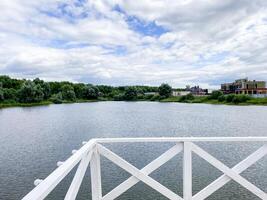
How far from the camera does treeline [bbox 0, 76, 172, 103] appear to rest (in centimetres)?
5181

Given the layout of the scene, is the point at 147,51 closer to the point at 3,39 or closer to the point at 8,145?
the point at 3,39

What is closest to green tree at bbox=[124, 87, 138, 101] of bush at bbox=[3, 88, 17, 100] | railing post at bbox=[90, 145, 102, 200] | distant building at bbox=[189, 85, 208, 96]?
distant building at bbox=[189, 85, 208, 96]

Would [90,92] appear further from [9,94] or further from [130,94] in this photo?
[9,94]

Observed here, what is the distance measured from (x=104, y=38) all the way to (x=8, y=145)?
20.0 m

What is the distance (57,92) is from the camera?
2717 inches

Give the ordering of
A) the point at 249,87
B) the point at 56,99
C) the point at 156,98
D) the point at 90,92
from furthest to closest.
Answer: the point at 156,98
the point at 90,92
the point at 249,87
the point at 56,99

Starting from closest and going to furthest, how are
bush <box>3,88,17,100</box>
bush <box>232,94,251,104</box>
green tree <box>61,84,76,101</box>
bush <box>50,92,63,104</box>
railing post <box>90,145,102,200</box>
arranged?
railing post <box>90,145,102,200</box>
bush <box>232,94,251,104</box>
bush <box>3,88,17,100</box>
bush <box>50,92,63,104</box>
green tree <box>61,84,76,101</box>

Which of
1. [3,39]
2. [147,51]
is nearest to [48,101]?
[147,51]

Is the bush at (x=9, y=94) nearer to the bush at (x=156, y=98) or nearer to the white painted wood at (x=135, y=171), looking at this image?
the bush at (x=156, y=98)

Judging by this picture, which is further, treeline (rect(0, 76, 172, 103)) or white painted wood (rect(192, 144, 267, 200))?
treeline (rect(0, 76, 172, 103))

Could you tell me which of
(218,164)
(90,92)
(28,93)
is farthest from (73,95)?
(218,164)

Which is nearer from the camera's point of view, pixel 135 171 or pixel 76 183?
pixel 76 183

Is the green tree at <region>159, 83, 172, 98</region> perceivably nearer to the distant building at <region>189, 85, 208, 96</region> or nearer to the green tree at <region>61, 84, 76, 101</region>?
the distant building at <region>189, 85, 208, 96</region>

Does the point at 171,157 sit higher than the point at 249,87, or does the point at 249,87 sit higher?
the point at 249,87
